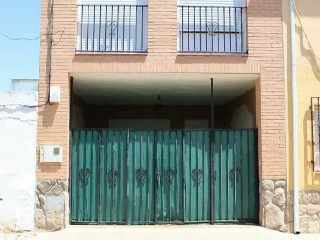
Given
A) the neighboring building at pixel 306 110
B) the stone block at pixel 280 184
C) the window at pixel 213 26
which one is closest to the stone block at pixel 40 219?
the window at pixel 213 26

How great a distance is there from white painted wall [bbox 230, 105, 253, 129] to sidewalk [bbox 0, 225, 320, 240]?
9.07 ft

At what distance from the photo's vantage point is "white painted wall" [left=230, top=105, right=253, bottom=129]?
11.2 metres

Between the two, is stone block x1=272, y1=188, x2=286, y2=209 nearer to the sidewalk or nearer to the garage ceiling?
the sidewalk

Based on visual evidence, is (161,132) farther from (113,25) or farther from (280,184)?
(280,184)

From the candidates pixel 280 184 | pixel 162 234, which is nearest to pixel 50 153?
pixel 162 234

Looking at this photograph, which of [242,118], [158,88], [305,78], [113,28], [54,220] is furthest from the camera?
[242,118]

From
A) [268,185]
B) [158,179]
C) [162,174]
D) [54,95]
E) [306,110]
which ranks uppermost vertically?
[54,95]

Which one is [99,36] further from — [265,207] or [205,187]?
[265,207]

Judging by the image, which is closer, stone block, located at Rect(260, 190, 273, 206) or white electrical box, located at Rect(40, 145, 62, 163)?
white electrical box, located at Rect(40, 145, 62, 163)

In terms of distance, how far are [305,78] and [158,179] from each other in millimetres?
3868

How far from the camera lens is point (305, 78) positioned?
9.79 metres

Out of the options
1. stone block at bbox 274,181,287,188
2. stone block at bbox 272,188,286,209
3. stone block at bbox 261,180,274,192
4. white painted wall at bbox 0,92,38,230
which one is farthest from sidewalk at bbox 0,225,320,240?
stone block at bbox 274,181,287,188

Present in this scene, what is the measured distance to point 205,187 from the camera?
986 cm

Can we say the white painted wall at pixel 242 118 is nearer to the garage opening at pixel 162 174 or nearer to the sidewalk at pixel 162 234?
the garage opening at pixel 162 174
